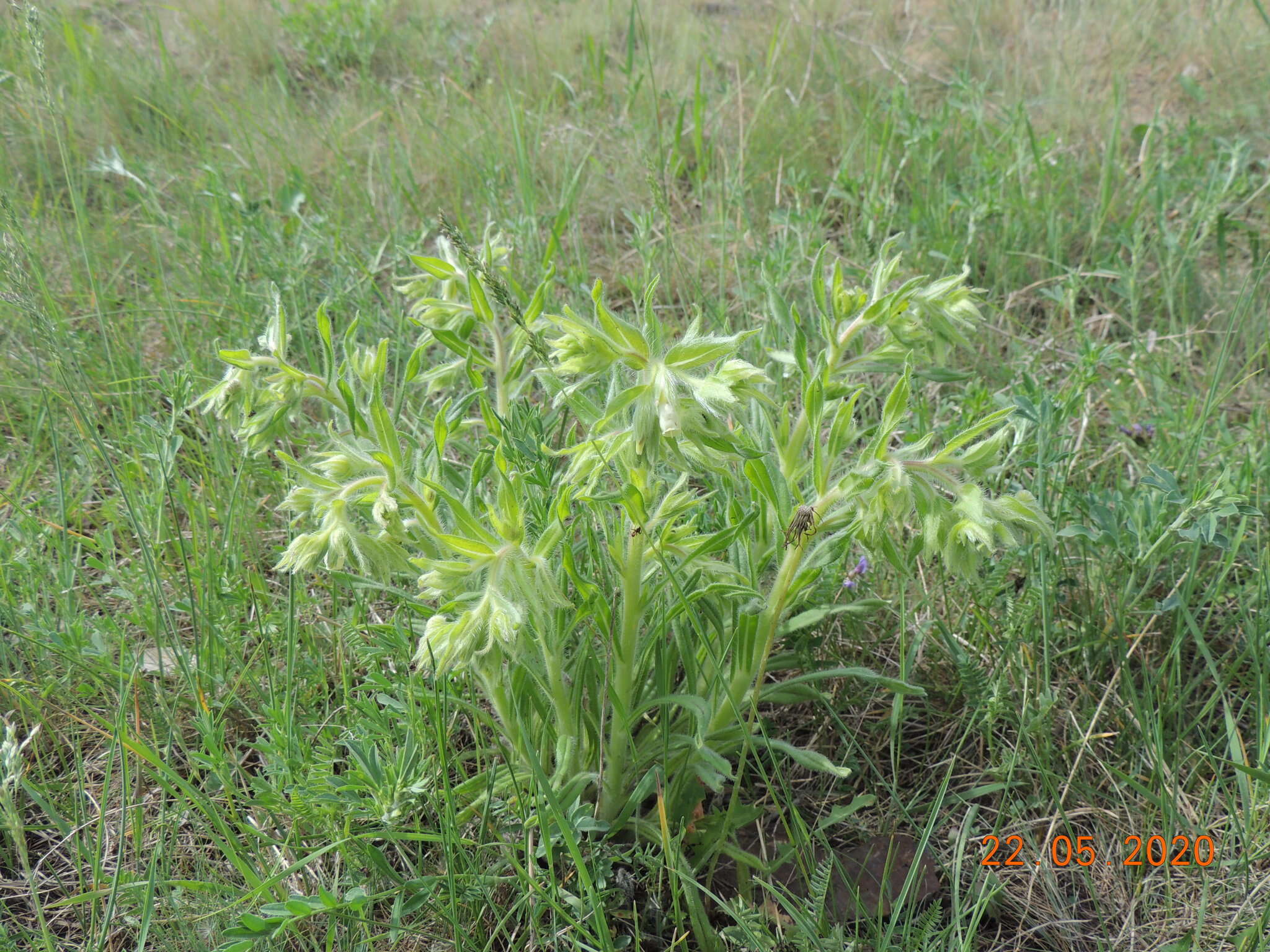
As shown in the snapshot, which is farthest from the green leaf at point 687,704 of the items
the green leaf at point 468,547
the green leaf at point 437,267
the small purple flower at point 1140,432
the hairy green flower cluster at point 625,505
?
the small purple flower at point 1140,432

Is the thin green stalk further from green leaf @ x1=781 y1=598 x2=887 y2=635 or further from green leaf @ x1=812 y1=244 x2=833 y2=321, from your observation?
green leaf @ x1=812 y1=244 x2=833 y2=321

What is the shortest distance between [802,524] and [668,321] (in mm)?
1863

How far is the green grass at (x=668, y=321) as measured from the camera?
180 centimetres

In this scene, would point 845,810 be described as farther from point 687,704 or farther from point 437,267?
point 437,267

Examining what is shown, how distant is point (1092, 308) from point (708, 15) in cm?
319

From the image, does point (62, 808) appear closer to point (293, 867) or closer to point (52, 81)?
point (293, 867)

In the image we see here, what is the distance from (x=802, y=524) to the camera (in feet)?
4.76

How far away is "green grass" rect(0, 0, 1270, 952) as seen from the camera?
1.80 m

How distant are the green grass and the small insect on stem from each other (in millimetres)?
426

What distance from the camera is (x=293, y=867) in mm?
1559

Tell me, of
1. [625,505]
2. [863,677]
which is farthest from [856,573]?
[625,505]

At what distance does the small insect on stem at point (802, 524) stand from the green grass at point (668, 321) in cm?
43

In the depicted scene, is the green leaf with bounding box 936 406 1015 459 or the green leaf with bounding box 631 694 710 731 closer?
the green leaf with bounding box 936 406 1015 459

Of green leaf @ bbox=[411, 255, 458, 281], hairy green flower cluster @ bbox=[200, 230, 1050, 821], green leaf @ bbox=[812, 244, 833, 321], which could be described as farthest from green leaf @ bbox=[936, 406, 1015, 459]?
green leaf @ bbox=[411, 255, 458, 281]
